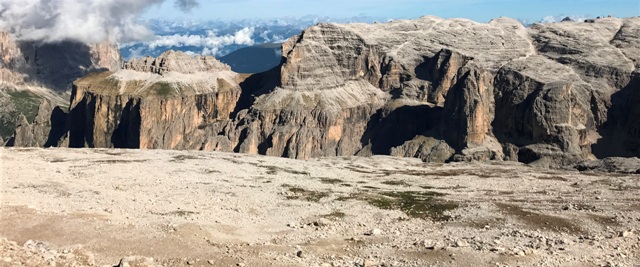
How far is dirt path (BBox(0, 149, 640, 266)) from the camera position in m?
45.5

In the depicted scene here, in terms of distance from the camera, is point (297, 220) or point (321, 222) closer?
point (321, 222)

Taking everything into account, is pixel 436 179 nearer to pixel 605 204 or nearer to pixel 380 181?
pixel 380 181

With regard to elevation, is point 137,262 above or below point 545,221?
above

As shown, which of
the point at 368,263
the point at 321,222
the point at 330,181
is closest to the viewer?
the point at 368,263

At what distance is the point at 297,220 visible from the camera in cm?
6284

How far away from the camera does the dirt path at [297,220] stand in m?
45.5

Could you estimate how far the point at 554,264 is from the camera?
4450 cm

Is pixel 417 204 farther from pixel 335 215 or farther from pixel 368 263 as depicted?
pixel 368 263

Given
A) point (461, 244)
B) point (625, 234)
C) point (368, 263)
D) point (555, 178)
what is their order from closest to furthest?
point (368, 263) → point (461, 244) → point (625, 234) → point (555, 178)

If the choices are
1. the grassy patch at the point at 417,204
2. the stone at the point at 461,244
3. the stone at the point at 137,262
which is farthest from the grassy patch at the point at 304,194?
the stone at the point at 137,262

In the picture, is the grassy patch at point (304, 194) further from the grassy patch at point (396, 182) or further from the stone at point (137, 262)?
the stone at point (137, 262)

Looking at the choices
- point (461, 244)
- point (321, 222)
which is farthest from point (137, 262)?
point (461, 244)

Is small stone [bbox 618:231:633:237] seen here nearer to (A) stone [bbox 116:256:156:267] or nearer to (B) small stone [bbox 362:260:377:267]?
(B) small stone [bbox 362:260:377:267]

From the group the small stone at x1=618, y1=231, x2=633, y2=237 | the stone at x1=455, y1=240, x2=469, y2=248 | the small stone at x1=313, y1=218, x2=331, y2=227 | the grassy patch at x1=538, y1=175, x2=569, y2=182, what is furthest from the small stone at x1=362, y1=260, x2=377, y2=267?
the grassy patch at x1=538, y1=175, x2=569, y2=182
